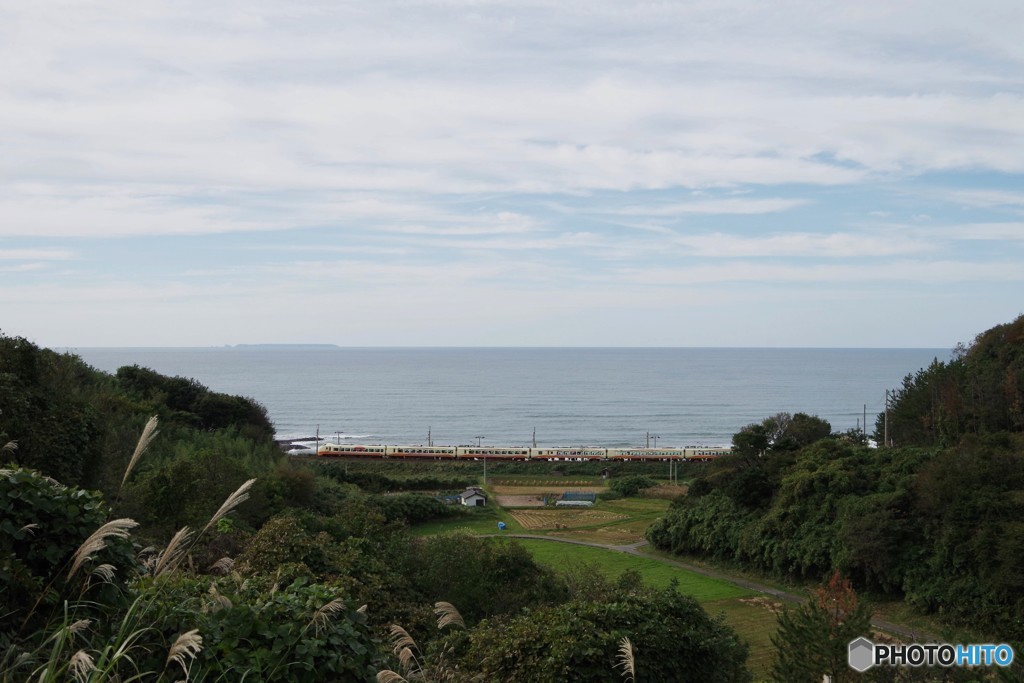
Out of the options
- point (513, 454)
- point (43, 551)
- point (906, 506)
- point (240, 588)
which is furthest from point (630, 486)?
point (43, 551)

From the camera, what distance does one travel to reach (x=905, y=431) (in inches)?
1759

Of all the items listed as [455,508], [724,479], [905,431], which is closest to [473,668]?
[724,479]

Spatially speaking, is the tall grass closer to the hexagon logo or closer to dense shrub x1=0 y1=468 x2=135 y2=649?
dense shrub x1=0 y1=468 x2=135 y2=649

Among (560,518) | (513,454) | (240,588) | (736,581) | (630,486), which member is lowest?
(736,581)

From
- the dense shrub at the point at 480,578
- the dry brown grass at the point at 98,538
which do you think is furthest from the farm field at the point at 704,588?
the dry brown grass at the point at 98,538

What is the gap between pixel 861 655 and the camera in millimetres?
11727

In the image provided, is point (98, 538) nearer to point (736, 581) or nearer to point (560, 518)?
point (736, 581)

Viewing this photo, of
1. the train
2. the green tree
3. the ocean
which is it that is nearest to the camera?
the green tree

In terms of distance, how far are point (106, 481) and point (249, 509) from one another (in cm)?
524
